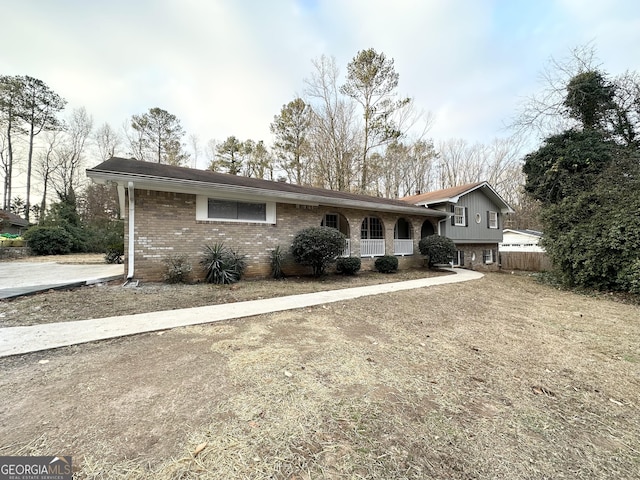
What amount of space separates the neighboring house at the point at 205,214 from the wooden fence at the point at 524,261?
12922 millimetres

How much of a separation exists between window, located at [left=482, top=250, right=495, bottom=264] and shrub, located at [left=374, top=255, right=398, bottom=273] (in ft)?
32.0

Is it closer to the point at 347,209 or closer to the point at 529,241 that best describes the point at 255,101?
the point at 347,209

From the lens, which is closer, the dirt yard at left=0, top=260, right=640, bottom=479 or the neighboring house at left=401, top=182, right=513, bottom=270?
the dirt yard at left=0, top=260, right=640, bottom=479

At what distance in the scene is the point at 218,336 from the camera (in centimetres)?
377

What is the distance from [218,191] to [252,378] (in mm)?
6760

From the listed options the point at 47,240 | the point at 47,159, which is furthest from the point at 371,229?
the point at 47,159

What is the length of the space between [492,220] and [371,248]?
35.2 ft

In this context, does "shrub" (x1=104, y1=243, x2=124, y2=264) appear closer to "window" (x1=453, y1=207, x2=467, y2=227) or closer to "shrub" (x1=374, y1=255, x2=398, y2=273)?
"shrub" (x1=374, y1=255, x2=398, y2=273)

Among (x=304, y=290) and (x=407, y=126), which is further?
(x=407, y=126)

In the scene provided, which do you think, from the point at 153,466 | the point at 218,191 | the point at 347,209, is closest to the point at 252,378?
the point at 153,466

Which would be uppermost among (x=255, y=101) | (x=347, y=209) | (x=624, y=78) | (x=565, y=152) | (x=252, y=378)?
(x=255, y=101)

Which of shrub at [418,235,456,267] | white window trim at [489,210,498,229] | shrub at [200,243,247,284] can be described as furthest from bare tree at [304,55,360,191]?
shrub at [200,243,247,284]

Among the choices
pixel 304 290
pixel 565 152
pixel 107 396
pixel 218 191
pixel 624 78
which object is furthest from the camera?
pixel 565 152

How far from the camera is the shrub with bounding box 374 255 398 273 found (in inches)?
463
